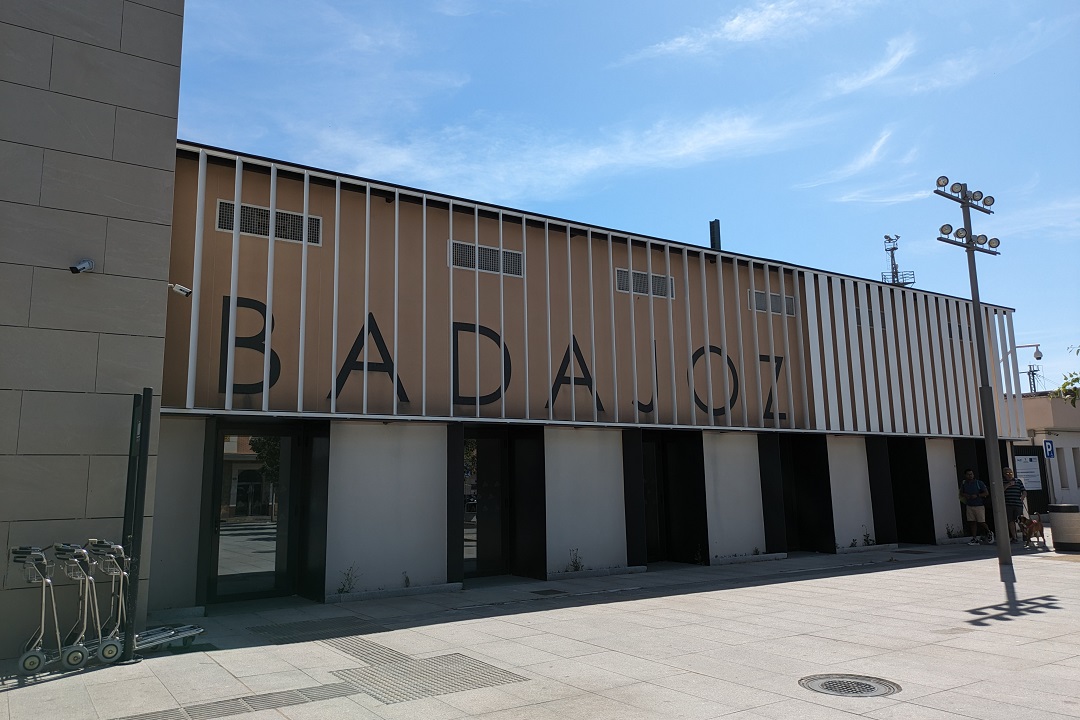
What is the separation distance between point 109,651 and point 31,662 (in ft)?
2.30

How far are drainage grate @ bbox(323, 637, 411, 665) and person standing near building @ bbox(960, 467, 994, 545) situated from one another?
17228 millimetres

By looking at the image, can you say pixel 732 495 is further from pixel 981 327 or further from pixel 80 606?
pixel 80 606

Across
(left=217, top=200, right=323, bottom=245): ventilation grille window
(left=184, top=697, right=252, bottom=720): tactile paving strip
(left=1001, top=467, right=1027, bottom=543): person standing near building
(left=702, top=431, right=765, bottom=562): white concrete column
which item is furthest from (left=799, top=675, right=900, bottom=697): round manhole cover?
(left=1001, top=467, right=1027, bottom=543): person standing near building

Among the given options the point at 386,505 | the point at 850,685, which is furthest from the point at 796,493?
the point at 850,685

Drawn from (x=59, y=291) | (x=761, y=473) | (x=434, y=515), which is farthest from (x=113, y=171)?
(x=761, y=473)

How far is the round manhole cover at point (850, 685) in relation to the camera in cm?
631

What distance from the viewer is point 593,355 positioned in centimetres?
1485

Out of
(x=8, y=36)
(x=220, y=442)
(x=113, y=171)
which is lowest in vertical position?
(x=220, y=442)

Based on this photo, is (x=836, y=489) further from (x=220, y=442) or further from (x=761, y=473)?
(x=220, y=442)

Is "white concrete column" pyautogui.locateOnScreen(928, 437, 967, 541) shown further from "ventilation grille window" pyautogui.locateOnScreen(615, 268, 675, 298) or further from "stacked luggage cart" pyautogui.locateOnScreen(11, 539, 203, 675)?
"stacked luggage cart" pyautogui.locateOnScreen(11, 539, 203, 675)

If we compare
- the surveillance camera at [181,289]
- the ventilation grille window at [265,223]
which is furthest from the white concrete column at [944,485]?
the surveillance camera at [181,289]

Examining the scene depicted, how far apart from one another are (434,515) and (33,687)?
6574 millimetres

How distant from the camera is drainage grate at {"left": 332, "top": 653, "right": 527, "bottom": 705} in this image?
259 inches

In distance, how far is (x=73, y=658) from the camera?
7430 millimetres
